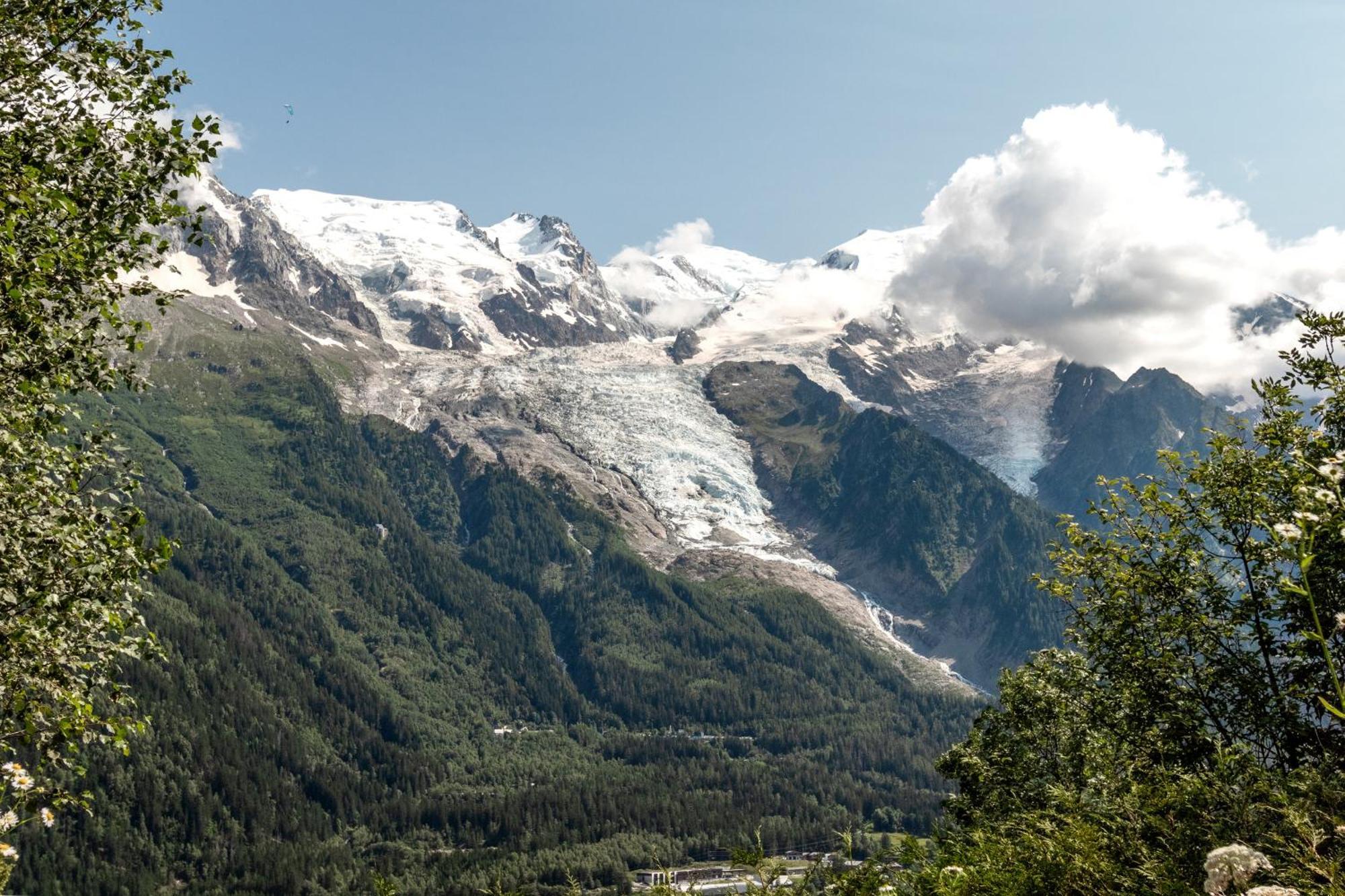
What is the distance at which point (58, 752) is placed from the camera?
58.6 ft

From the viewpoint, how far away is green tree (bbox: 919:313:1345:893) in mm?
15031

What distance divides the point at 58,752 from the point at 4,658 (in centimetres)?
219

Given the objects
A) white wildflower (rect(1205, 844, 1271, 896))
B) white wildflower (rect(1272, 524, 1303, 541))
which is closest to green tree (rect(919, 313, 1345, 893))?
white wildflower (rect(1205, 844, 1271, 896))

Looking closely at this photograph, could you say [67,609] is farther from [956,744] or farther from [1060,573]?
[956,744]

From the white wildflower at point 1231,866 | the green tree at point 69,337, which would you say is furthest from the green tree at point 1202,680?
the green tree at point 69,337

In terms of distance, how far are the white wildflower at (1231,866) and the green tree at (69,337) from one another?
15354mm

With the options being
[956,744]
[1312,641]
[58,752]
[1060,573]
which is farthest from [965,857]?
[956,744]

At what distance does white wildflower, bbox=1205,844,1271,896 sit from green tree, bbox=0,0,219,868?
1535 cm

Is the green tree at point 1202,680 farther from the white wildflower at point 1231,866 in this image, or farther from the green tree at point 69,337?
the green tree at point 69,337

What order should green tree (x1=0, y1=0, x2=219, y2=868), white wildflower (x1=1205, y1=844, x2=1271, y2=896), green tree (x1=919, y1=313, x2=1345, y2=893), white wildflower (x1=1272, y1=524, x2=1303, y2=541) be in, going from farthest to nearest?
green tree (x1=0, y1=0, x2=219, y2=868) → green tree (x1=919, y1=313, x2=1345, y2=893) → white wildflower (x1=1205, y1=844, x2=1271, y2=896) → white wildflower (x1=1272, y1=524, x2=1303, y2=541)

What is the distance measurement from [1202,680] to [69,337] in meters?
24.2

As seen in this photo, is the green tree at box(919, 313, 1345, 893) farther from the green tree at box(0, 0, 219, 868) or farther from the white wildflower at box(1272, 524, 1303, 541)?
the green tree at box(0, 0, 219, 868)

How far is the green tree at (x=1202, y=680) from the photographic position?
49.3 feet

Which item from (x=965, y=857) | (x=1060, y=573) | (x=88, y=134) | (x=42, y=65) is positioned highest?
(x=42, y=65)
